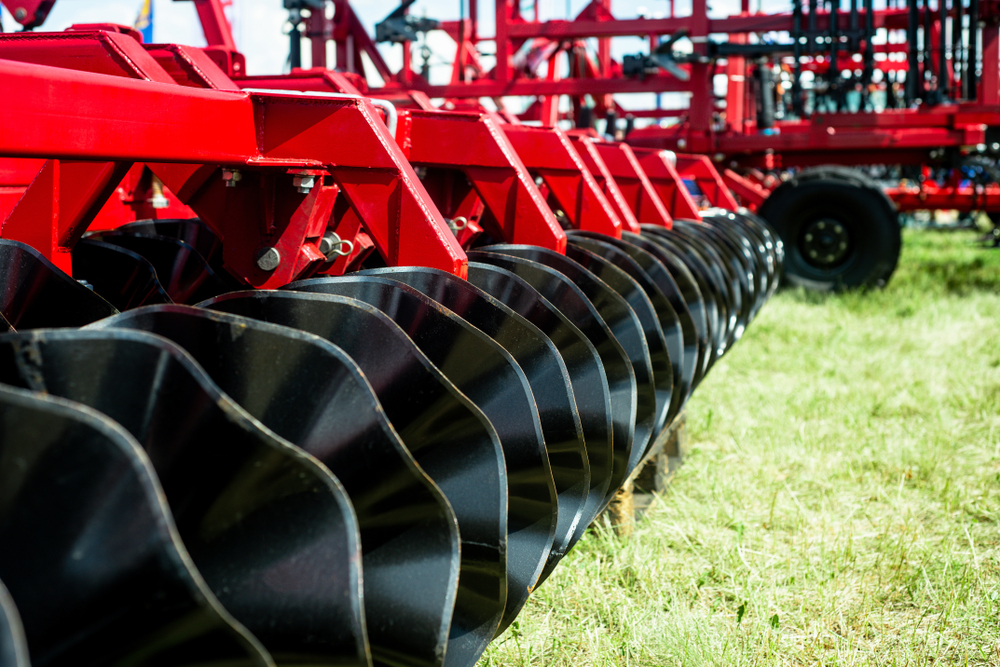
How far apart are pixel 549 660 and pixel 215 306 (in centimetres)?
99

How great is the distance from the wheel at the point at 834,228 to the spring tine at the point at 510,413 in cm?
527

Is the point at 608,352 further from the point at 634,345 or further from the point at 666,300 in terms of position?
the point at 666,300

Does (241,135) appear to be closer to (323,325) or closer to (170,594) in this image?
(323,325)

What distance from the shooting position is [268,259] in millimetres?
1731

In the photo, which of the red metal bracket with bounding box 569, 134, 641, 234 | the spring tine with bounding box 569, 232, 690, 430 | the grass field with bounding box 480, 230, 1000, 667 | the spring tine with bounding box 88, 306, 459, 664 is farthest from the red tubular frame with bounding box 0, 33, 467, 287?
the red metal bracket with bounding box 569, 134, 641, 234

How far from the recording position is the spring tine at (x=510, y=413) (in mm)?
1217

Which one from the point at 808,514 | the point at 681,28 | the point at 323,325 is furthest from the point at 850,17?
the point at 323,325

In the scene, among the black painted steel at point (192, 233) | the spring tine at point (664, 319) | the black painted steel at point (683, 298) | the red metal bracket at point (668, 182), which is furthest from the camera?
the red metal bracket at point (668, 182)

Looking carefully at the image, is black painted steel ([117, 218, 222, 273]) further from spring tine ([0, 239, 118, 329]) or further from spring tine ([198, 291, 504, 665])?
spring tine ([198, 291, 504, 665])

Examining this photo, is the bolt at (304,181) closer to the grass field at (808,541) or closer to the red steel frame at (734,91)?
the grass field at (808,541)

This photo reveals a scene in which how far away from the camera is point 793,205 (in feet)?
19.9

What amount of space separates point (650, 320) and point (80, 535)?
155 cm

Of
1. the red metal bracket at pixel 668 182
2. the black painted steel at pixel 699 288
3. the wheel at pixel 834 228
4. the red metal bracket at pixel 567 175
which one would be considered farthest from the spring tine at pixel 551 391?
the wheel at pixel 834 228

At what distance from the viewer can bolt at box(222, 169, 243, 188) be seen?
1.66 meters
